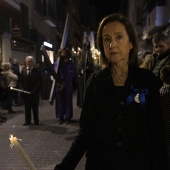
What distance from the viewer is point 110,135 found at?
1947 millimetres

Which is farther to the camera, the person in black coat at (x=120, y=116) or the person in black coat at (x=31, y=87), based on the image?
the person in black coat at (x=31, y=87)

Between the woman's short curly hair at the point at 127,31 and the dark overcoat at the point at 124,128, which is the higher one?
the woman's short curly hair at the point at 127,31

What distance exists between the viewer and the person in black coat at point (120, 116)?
1.93 meters

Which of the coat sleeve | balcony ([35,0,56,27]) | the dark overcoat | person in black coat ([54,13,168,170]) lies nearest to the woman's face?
person in black coat ([54,13,168,170])

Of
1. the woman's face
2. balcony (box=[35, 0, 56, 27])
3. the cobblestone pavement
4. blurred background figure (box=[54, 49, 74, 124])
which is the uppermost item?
balcony (box=[35, 0, 56, 27])

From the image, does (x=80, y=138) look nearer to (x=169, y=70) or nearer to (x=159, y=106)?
(x=159, y=106)

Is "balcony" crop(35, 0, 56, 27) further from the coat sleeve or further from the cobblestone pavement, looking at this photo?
the coat sleeve

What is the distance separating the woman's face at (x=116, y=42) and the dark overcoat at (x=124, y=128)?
0.12m

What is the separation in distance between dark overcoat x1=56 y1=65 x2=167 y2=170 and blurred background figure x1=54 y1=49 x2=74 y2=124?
726 cm

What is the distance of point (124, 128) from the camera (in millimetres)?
1929

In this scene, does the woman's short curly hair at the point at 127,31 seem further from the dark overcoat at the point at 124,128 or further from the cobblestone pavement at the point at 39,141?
the cobblestone pavement at the point at 39,141

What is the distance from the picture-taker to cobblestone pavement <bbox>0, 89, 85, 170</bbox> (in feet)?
19.5

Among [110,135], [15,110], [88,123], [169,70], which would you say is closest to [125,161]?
A: [110,135]

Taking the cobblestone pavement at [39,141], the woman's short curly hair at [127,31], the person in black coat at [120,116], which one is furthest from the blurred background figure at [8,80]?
the person in black coat at [120,116]
